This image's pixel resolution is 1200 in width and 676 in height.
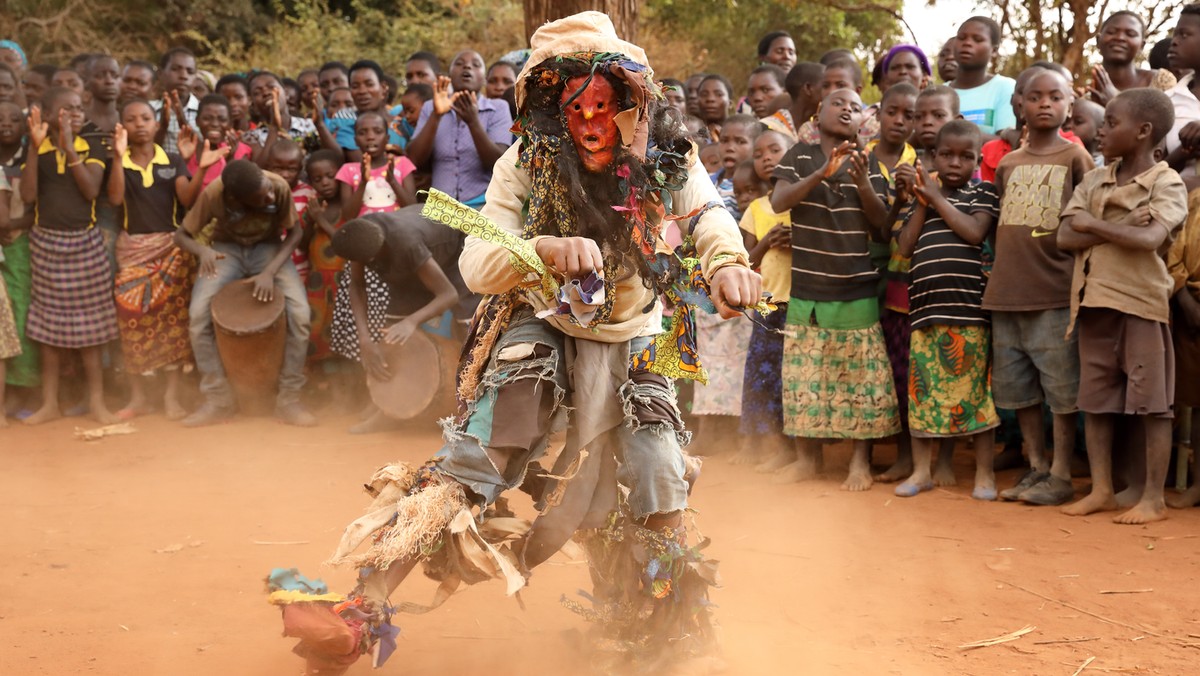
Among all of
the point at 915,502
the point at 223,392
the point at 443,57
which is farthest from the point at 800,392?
the point at 443,57

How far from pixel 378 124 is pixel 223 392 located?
6.89ft

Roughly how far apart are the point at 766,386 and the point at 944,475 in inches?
42.1

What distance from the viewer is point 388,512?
329 centimetres

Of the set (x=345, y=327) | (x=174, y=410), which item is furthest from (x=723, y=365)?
(x=174, y=410)

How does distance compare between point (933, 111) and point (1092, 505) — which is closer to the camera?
point (1092, 505)

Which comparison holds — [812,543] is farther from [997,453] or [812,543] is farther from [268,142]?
[268,142]

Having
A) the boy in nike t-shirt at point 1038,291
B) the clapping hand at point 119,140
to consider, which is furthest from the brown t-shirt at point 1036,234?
the clapping hand at point 119,140

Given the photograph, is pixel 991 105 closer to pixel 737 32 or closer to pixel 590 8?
pixel 590 8

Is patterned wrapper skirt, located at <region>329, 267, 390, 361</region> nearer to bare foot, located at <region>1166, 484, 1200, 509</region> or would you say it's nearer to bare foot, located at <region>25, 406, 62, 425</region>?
bare foot, located at <region>25, 406, 62, 425</region>

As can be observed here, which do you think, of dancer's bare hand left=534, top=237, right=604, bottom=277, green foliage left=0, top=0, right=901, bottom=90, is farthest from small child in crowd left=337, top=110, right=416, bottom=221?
green foliage left=0, top=0, right=901, bottom=90

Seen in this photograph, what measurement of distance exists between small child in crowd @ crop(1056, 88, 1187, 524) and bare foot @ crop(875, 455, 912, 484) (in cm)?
97

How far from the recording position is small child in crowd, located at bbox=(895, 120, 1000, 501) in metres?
5.75

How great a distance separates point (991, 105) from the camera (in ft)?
22.8

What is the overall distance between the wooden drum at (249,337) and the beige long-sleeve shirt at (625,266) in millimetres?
4660
